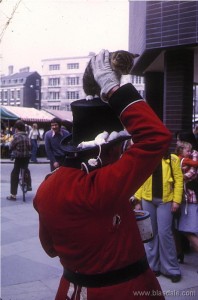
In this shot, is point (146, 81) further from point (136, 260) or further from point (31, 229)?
point (136, 260)

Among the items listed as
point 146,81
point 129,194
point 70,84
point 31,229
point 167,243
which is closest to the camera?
point 129,194

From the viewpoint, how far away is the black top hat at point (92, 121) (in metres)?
1.53

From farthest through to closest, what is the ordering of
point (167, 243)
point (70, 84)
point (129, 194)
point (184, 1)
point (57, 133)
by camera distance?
point (70, 84) < point (57, 133) < point (184, 1) < point (167, 243) < point (129, 194)

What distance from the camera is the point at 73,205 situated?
1.43 m

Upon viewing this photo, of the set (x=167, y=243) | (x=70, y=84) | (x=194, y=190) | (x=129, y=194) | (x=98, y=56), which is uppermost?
(x=70, y=84)

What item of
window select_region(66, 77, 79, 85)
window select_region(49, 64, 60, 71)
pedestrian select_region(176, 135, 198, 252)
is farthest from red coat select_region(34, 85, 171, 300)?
window select_region(49, 64, 60, 71)

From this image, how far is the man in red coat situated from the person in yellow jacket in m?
3.10

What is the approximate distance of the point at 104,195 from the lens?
134 centimetres

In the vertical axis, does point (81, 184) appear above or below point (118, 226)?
above

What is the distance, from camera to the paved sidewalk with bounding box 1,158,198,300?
4.28 m

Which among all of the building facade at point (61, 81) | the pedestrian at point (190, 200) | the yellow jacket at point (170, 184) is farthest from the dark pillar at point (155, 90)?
the building facade at point (61, 81)

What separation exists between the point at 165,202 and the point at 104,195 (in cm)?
344

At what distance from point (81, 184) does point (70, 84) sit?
90.8 meters

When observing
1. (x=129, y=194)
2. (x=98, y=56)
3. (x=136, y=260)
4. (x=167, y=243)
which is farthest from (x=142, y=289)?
(x=167, y=243)
